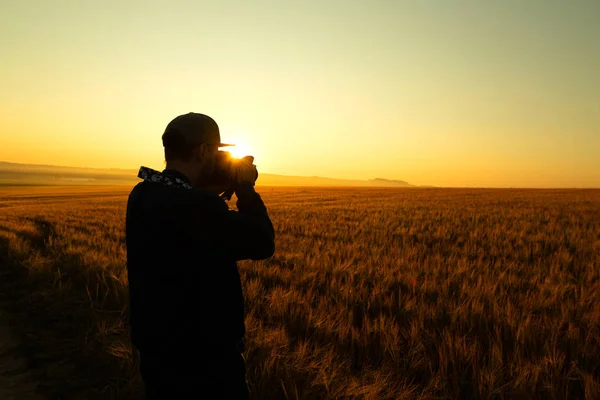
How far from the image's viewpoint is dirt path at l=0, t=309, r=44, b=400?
328cm

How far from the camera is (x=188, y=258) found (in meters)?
1.71

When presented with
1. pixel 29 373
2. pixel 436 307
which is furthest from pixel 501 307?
pixel 29 373

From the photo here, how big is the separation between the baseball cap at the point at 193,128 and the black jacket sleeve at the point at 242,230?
1.17 feet

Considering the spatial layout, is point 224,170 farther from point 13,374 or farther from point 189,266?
point 13,374

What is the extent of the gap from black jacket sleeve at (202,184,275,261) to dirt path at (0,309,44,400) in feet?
9.68

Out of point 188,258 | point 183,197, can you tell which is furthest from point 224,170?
point 188,258

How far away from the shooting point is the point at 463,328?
3.76m

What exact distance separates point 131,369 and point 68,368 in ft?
3.13

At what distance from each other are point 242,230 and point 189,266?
0.99ft

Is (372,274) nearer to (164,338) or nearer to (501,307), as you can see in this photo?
(501,307)

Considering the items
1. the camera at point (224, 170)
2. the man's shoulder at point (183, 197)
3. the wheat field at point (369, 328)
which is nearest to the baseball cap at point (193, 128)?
the camera at point (224, 170)

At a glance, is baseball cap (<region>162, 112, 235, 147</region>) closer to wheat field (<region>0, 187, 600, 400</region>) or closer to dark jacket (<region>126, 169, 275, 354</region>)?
dark jacket (<region>126, 169, 275, 354</region>)

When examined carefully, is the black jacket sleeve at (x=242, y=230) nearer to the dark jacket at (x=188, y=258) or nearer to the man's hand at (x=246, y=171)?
the dark jacket at (x=188, y=258)

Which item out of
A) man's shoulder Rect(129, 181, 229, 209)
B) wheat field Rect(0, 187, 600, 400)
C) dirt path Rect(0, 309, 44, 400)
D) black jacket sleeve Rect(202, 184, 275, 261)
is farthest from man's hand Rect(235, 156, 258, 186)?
dirt path Rect(0, 309, 44, 400)
